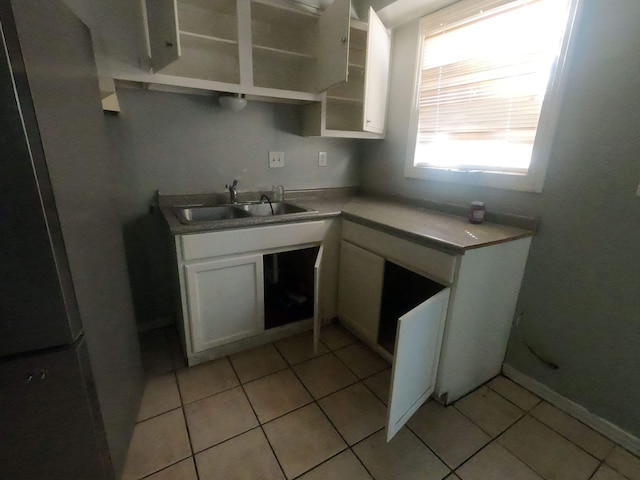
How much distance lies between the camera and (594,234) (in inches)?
52.0

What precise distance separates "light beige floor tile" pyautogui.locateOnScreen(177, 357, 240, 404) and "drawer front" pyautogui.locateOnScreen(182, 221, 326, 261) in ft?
2.17

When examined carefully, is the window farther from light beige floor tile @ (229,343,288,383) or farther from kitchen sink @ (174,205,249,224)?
light beige floor tile @ (229,343,288,383)

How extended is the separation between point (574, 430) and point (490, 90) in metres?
1.70

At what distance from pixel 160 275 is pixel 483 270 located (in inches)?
75.6

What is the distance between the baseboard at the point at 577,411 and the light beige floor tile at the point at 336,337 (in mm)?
912

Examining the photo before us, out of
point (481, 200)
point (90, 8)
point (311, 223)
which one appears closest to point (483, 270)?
point (481, 200)

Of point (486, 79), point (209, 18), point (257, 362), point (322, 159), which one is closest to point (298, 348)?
point (257, 362)

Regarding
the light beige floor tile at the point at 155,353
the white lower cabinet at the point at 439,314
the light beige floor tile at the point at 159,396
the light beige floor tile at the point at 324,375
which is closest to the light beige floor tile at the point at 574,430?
the white lower cabinet at the point at 439,314

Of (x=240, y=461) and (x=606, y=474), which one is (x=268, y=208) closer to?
(x=240, y=461)

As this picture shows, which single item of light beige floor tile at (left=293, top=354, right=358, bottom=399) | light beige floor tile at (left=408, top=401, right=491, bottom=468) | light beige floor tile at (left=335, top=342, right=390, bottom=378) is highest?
light beige floor tile at (left=335, top=342, right=390, bottom=378)

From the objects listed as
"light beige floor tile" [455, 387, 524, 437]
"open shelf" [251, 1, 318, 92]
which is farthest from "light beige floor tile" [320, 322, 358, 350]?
"open shelf" [251, 1, 318, 92]

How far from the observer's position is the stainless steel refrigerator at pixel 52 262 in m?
0.70

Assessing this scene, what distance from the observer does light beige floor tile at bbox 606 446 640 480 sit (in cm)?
120

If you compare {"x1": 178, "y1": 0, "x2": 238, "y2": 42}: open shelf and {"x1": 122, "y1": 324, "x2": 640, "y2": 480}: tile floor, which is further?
{"x1": 178, "y1": 0, "x2": 238, "y2": 42}: open shelf
